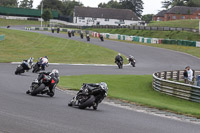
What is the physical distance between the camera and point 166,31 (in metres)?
84.6

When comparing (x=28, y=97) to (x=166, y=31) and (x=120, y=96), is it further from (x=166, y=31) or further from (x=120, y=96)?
(x=166, y=31)

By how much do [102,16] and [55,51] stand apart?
337ft

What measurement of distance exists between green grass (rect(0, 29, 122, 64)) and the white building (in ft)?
A: 280

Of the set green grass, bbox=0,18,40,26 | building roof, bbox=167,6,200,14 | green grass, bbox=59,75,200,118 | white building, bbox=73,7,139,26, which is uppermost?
building roof, bbox=167,6,200,14

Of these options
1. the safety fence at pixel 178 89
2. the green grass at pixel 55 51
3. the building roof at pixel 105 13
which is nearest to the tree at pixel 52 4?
the building roof at pixel 105 13

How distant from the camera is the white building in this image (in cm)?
15812

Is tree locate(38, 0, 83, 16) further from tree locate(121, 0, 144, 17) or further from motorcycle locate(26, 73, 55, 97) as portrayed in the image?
motorcycle locate(26, 73, 55, 97)

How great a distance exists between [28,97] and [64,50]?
43.9m

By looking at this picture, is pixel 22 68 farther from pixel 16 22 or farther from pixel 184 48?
pixel 16 22

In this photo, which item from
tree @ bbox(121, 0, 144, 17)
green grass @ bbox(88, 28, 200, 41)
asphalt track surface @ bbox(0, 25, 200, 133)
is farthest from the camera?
tree @ bbox(121, 0, 144, 17)

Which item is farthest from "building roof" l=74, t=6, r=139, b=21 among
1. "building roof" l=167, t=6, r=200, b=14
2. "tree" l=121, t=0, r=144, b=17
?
"tree" l=121, t=0, r=144, b=17

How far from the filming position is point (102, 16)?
6260 inches

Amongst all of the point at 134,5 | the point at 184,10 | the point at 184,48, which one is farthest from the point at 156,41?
the point at 134,5

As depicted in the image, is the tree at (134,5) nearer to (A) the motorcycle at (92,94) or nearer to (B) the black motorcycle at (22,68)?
(B) the black motorcycle at (22,68)
